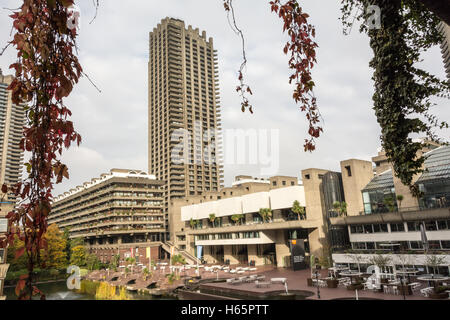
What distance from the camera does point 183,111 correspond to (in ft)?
354

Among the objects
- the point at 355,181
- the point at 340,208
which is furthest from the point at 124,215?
the point at 355,181

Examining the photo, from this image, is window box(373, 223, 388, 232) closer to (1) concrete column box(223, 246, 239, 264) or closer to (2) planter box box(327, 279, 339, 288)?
(2) planter box box(327, 279, 339, 288)

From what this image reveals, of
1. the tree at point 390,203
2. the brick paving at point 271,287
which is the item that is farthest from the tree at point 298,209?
the tree at point 390,203

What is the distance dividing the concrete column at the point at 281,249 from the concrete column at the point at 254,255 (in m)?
4.60

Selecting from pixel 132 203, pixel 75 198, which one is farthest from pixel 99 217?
pixel 75 198

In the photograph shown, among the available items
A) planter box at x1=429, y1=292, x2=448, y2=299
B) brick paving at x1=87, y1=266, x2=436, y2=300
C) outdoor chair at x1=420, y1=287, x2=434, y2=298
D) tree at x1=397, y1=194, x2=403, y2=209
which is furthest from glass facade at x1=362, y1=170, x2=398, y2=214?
planter box at x1=429, y1=292, x2=448, y2=299

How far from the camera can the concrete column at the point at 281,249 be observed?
44062 mm

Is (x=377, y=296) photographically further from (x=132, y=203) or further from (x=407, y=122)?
(x=132, y=203)

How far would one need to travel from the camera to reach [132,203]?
234 ft

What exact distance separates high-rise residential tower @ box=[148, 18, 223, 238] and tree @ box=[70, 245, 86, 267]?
39781 millimetres

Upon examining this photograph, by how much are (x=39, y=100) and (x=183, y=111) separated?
10772 cm

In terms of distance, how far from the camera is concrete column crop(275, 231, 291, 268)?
44062 millimetres
